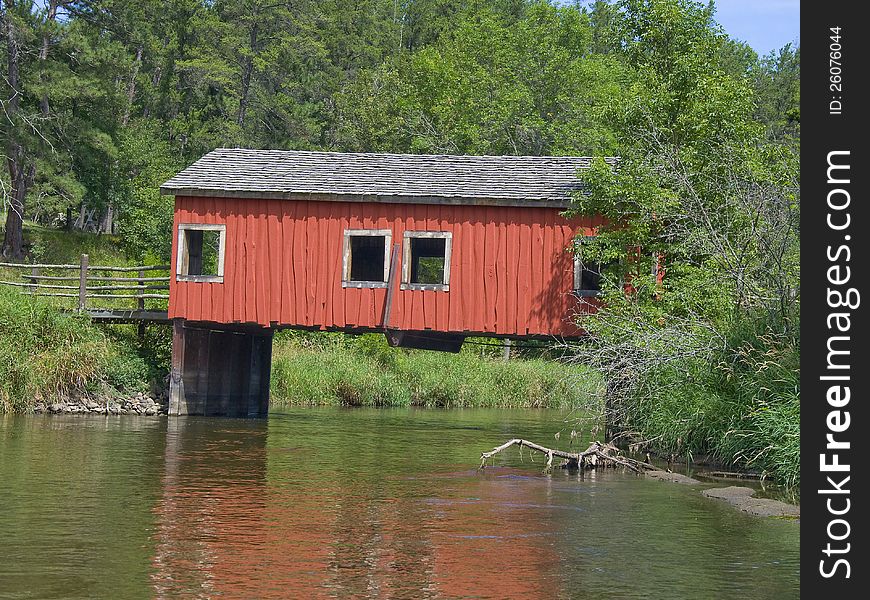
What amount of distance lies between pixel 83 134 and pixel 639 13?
23815 millimetres

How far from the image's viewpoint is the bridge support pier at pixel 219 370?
28.4 m

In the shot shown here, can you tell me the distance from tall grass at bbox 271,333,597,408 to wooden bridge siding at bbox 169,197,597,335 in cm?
671

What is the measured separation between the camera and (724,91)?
2550 centimetres

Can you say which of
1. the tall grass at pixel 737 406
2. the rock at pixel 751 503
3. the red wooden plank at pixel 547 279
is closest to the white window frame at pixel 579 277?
the red wooden plank at pixel 547 279

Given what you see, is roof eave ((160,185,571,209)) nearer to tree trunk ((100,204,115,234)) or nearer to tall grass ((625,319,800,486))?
tall grass ((625,319,800,486))

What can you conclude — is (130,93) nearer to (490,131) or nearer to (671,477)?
(490,131)

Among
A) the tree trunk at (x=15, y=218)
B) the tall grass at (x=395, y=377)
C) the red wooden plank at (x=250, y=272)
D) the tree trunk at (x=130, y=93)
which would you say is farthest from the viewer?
the tree trunk at (x=130, y=93)

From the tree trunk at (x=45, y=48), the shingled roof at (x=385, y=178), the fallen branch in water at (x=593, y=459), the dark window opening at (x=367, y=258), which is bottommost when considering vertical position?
the fallen branch in water at (x=593, y=459)

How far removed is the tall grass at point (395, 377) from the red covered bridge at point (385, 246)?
563 cm

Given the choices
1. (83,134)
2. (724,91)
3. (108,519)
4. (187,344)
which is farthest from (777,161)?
(83,134)

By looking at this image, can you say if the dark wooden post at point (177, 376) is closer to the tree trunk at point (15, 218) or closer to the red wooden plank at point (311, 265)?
the red wooden plank at point (311, 265)

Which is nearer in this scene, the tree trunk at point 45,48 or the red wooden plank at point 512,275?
the red wooden plank at point 512,275
